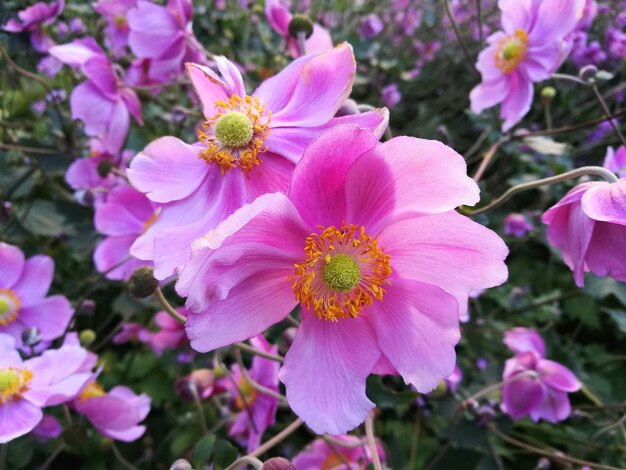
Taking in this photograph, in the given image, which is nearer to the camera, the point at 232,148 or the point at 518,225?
the point at 232,148

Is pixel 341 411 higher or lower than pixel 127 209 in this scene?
higher

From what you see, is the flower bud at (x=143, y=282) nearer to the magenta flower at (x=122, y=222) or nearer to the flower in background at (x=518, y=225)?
the magenta flower at (x=122, y=222)

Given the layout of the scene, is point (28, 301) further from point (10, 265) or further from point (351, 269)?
point (351, 269)

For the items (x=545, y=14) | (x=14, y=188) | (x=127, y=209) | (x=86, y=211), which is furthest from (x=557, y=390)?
(x=14, y=188)

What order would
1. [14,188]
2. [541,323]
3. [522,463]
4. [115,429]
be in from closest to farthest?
[115,429] → [14,188] → [522,463] → [541,323]

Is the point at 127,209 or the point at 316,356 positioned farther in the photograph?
the point at 127,209

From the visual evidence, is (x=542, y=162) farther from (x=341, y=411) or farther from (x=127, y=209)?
(x=341, y=411)

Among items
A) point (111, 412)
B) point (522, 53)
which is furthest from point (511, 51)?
point (111, 412)
